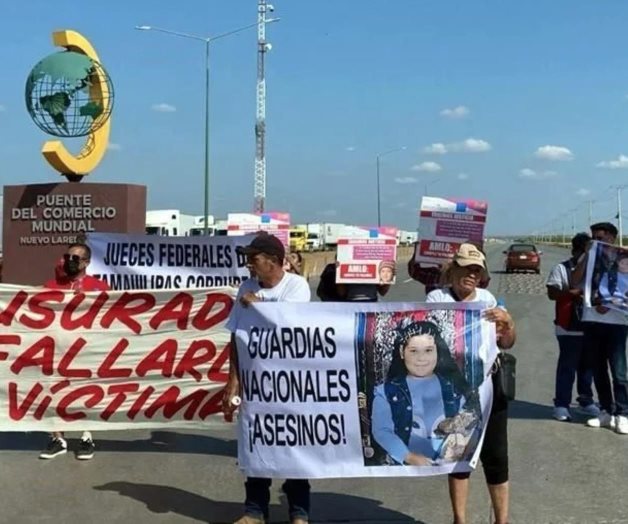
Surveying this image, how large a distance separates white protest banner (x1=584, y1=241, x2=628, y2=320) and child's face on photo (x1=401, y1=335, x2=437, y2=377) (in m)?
3.48

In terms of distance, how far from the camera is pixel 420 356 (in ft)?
15.3

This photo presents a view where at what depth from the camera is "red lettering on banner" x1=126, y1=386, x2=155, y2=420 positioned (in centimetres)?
657

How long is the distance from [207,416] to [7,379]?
5.23 ft

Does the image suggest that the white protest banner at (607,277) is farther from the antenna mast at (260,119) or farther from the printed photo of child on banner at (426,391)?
the antenna mast at (260,119)

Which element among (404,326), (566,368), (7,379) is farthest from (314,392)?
(566,368)

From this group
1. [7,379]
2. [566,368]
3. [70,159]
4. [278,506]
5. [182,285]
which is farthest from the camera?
[70,159]

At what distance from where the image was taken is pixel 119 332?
263 inches

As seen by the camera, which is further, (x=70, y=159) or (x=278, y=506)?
(x=70, y=159)

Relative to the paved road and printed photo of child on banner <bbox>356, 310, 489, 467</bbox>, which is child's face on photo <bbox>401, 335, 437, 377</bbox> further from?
the paved road

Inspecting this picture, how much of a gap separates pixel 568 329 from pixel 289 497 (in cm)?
403

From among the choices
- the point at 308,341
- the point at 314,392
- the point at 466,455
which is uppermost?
the point at 308,341

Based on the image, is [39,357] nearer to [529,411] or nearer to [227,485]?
[227,485]

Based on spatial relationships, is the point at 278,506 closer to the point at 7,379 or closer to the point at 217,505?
the point at 217,505

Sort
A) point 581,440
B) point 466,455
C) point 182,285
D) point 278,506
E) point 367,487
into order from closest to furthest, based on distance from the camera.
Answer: point 466,455
point 278,506
point 367,487
point 581,440
point 182,285
